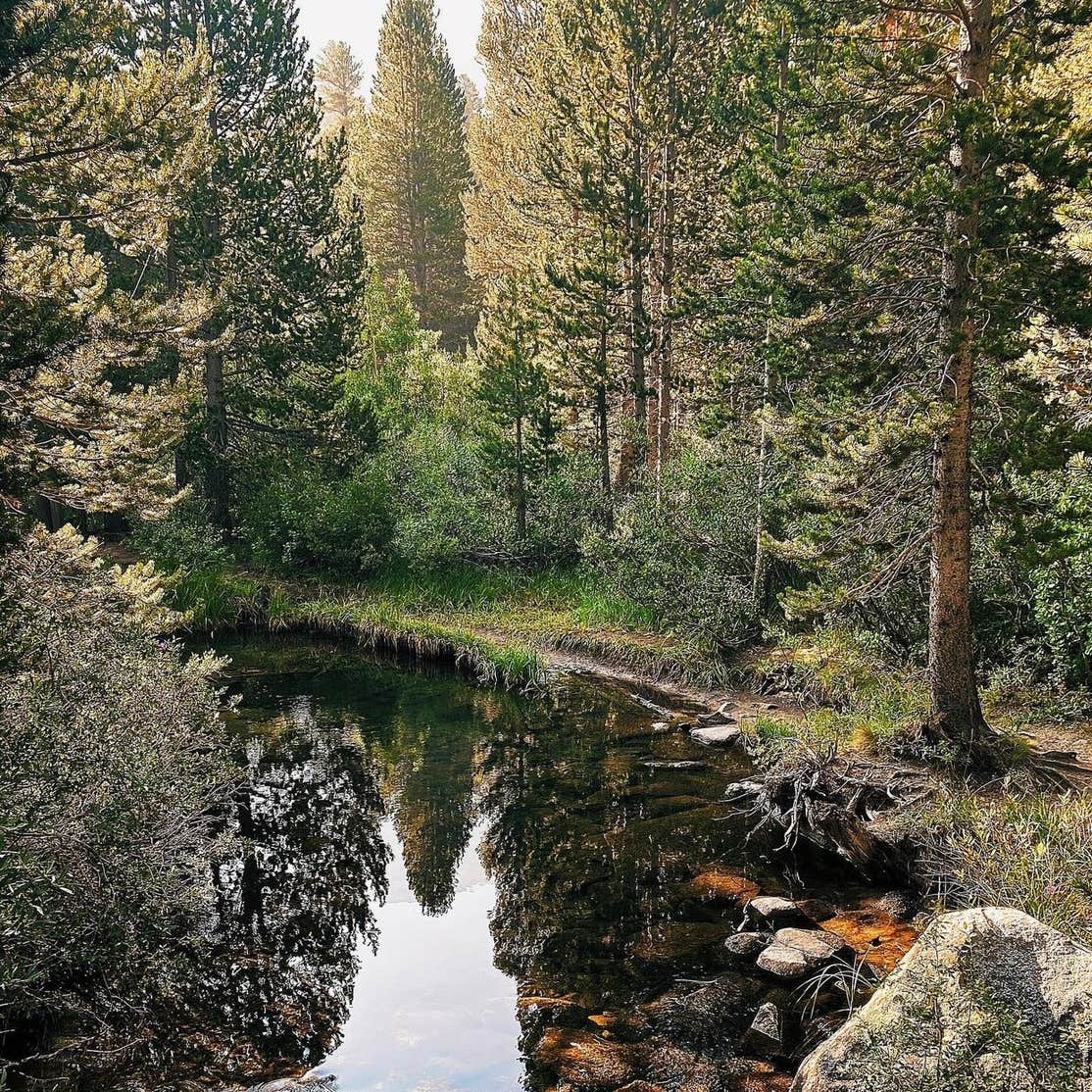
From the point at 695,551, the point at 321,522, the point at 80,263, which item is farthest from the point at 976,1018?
the point at 321,522

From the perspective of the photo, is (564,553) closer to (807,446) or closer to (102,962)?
(807,446)

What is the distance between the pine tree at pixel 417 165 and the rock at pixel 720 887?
29256mm

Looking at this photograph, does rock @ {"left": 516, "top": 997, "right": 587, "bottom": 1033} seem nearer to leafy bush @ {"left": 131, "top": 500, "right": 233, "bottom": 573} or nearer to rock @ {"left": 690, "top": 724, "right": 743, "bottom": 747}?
rock @ {"left": 690, "top": 724, "right": 743, "bottom": 747}

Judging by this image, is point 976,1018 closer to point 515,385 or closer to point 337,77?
point 515,385

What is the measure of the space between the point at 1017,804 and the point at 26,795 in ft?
23.4

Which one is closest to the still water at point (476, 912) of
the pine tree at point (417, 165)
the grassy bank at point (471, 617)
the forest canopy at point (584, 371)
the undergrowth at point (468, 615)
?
the forest canopy at point (584, 371)

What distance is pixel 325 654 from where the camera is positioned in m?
16.5

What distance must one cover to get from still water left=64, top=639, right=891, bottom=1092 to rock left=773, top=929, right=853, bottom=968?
405 mm

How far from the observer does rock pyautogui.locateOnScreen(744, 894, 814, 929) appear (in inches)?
264

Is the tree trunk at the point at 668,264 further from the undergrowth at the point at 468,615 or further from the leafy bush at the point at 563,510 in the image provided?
the undergrowth at the point at 468,615

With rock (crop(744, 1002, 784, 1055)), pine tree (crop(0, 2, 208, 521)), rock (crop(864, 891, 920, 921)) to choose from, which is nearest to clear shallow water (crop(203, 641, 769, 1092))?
rock (crop(744, 1002, 784, 1055))

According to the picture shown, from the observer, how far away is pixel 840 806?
780 centimetres

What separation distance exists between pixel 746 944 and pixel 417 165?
3669 cm

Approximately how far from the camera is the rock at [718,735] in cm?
1090
